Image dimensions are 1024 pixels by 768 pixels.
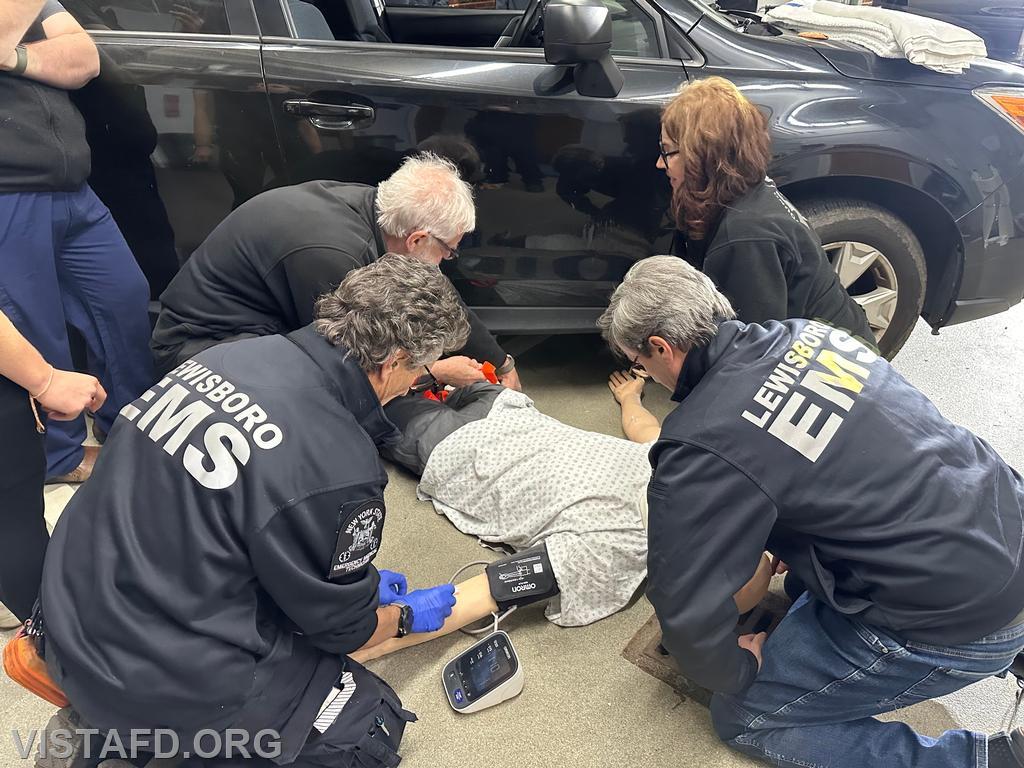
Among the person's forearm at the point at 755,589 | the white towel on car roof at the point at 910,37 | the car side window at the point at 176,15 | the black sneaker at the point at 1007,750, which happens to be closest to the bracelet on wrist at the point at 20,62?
the car side window at the point at 176,15

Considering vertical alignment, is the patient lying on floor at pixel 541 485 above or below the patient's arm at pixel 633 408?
above

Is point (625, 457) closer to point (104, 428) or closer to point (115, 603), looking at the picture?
point (115, 603)

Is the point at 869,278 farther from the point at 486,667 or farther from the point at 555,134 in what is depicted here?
the point at 486,667

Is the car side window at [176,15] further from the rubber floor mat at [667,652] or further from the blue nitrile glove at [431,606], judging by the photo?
the rubber floor mat at [667,652]

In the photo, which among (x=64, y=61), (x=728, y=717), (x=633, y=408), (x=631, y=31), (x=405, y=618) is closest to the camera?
(x=728, y=717)

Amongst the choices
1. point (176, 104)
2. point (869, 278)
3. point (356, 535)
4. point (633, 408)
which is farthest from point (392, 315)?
point (869, 278)

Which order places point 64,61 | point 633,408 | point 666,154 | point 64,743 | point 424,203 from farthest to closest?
point 633,408
point 666,154
point 424,203
point 64,61
point 64,743

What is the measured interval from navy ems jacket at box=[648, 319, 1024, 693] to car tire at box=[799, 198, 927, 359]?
1.12m

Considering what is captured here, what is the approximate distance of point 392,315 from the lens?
1.19m

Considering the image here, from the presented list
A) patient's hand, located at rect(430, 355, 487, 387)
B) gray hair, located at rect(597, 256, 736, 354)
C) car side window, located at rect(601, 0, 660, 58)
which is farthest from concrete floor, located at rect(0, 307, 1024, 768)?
car side window, located at rect(601, 0, 660, 58)

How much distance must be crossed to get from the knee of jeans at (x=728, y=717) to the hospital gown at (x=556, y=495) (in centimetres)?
36

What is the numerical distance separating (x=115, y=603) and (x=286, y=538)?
0.26 m

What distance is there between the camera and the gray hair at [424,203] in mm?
1729

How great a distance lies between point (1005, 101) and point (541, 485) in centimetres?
186
